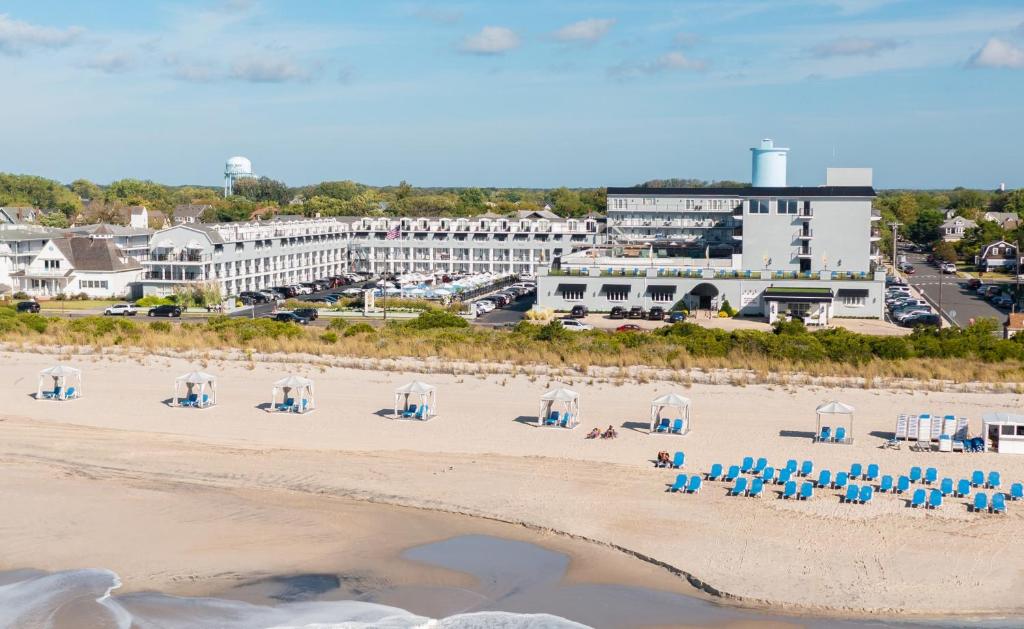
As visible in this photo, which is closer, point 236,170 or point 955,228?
point 955,228

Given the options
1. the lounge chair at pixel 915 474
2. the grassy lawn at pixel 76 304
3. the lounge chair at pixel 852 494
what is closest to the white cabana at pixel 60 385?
the lounge chair at pixel 852 494

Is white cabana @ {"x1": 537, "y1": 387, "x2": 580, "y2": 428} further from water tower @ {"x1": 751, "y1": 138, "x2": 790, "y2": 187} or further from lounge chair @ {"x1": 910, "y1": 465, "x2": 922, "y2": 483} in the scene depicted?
water tower @ {"x1": 751, "y1": 138, "x2": 790, "y2": 187}

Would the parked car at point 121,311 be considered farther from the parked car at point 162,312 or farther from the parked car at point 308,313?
the parked car at point 308,313

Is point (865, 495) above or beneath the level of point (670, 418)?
beneath

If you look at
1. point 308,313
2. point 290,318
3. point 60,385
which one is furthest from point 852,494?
point 308,313

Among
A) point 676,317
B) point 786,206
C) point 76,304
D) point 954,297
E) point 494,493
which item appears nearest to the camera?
point 494,493

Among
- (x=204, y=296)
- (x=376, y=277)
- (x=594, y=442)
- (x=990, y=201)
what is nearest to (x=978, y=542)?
(x=594, y=442)

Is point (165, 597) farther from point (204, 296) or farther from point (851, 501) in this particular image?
point (204, 296)

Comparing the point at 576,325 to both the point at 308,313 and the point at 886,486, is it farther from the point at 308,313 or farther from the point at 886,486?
the point at 886,486
